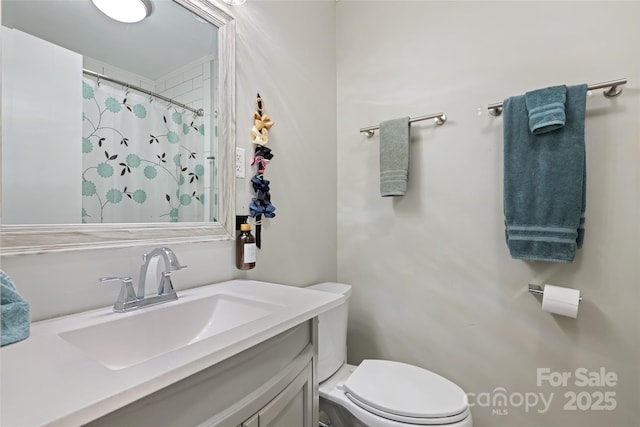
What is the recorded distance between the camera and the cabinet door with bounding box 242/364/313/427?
2.19 feet

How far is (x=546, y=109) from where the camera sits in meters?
1.13

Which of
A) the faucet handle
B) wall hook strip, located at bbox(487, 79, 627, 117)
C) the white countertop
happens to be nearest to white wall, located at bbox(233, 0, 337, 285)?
the faucet handle

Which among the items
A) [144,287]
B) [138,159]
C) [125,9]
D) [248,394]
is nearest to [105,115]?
[138,159]

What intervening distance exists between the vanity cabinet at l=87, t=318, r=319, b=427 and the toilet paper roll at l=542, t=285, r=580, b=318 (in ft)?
3.11

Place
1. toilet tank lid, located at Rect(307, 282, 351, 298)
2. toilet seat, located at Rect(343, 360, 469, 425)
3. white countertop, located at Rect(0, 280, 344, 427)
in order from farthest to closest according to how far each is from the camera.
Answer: toilet tank lid, located at Rect(307, 282, 351, 298), toilet seat, located at Rect(343, 360, 469, 425), white countertop, located at Rect(0, 280, 344, 427)

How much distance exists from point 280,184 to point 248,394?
940mm

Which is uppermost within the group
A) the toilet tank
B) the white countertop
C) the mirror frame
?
the mirror frame

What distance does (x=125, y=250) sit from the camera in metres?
0.85

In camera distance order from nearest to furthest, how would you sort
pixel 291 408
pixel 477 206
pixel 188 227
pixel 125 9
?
pixel 291 408 < pixel 125 9 < pixel 188 227 < pixel 477 206

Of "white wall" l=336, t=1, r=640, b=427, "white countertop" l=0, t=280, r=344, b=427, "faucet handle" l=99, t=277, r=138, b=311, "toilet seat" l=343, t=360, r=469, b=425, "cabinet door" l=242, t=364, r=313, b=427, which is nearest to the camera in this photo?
"white countertop" l=0, t=280, r=344, b=427

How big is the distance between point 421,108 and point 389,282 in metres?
0.96

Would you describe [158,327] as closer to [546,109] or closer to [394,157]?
[394,157]

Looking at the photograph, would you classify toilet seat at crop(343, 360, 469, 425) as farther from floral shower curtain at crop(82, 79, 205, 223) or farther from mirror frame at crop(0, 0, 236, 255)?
floral shower curtain at crop(82, 79, 205, 223)

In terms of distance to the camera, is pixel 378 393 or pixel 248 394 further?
pixel 378 393
